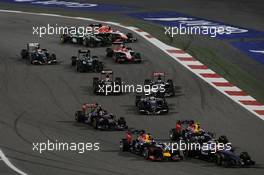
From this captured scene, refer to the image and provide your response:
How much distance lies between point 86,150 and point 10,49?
797 inches

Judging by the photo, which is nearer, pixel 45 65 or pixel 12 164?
pixel 12 164

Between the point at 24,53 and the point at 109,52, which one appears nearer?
the point at 24,53

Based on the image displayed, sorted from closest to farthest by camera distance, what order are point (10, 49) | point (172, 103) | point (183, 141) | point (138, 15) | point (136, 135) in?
point (183, 141) < point (136, 135) < point (172, 103) < point (10, 49) < point (138, 15)

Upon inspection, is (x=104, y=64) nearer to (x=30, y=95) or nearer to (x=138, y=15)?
(x=30, y=95)

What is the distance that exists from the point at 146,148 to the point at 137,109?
7465 millimetres

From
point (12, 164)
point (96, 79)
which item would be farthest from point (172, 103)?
point (12, 164)

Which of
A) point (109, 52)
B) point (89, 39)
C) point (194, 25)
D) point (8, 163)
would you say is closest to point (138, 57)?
point (109, 52)

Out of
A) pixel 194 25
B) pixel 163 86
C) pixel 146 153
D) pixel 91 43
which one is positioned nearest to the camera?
pixel 146 153

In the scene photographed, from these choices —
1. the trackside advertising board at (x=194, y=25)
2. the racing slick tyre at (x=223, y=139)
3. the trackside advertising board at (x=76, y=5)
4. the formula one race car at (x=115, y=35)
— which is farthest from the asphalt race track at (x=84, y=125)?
the trackside advertising board at (x=76, y=5)

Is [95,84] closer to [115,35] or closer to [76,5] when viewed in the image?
[115,35]

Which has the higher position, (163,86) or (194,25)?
(194,25)

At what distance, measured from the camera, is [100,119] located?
37.7m

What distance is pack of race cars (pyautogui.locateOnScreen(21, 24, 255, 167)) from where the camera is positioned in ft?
110

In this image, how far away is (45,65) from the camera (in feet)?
163
